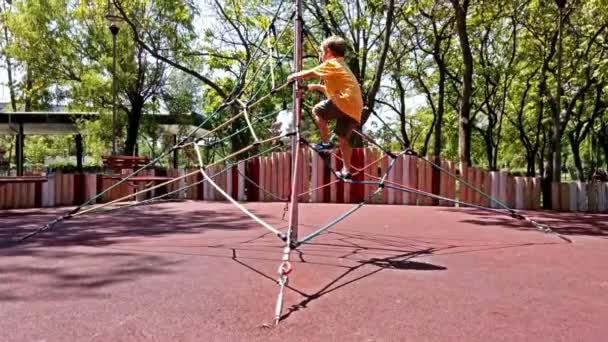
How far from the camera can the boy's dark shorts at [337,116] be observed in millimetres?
5676

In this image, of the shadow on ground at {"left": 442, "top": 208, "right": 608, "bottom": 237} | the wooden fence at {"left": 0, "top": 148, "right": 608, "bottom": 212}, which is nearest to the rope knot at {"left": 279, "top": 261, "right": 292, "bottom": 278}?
the shadow on ground at {"left": 442, "top": 208, "right": 608, "bottom": 237}

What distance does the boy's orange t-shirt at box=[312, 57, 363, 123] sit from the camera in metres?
5.38

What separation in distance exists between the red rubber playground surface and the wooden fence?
5453 millimetres

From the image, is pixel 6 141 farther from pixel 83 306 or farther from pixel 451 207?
pixel 83 306

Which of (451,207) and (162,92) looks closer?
(451,207)

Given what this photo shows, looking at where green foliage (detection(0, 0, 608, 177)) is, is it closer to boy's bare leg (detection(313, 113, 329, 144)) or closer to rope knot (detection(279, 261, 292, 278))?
boy's bare leg (detection(313, 113, 329, 144))

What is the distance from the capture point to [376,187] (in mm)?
13383

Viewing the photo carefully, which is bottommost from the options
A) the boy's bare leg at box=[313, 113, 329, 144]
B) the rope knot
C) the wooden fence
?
the rope knot

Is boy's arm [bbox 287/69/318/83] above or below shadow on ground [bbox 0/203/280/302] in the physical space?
above

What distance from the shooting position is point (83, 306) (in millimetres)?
3420

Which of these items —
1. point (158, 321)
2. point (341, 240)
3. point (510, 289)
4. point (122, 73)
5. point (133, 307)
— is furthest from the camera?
point (122, 73)

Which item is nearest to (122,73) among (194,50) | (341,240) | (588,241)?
(194,50)

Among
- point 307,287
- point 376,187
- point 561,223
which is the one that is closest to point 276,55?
point 376,187

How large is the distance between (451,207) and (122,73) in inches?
564
